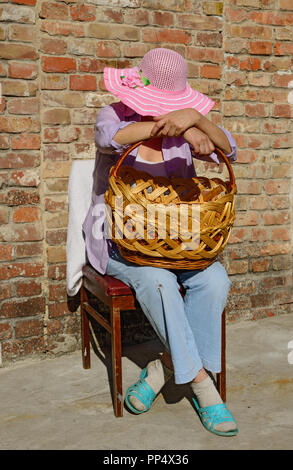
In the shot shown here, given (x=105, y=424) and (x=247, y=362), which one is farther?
(x=247, y=362)

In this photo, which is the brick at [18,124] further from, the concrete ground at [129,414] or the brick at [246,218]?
the brick at [246,218]

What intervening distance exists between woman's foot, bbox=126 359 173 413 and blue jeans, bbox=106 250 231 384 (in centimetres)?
22

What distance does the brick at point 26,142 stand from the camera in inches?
105

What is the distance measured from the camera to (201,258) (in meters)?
2.04

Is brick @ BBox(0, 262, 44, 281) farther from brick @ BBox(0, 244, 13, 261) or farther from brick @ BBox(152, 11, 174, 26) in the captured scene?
brick @ BBox(152, 11, 174, 26)

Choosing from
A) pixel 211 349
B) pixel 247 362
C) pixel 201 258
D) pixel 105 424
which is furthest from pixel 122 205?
pixel 247 362

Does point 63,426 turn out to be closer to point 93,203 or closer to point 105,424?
point 105,424

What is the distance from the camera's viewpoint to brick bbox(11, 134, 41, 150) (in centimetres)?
267

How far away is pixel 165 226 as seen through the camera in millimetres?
1978

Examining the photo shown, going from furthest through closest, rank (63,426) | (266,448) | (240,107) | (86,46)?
1. (240,107)
2. (86,46)
3. (63,426)
4. (266,448)

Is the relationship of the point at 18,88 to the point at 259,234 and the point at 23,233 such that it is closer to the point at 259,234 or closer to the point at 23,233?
the point at 23,233

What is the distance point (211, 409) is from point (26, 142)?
1.54m

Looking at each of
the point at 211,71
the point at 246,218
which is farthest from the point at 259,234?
the point at 211,71

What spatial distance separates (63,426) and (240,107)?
6.82 ft
